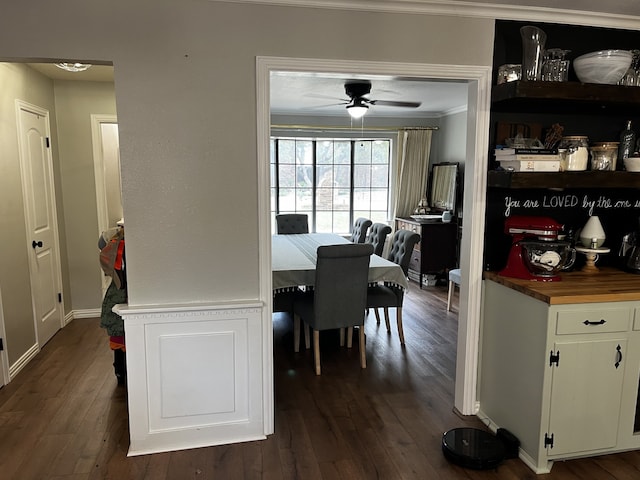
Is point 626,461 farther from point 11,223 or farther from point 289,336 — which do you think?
point 11,223

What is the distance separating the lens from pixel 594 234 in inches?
109

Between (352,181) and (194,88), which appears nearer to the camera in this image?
(194,88)

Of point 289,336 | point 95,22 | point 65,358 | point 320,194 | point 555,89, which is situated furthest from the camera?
point 320,194

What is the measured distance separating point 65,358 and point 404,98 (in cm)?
459

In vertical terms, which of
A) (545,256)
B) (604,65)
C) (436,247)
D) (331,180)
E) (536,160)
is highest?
(604,65)

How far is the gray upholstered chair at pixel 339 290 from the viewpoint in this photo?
3.40m

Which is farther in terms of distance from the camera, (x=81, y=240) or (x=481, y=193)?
(x=81, y=240)

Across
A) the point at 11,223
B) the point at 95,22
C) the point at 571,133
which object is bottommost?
the point at 11,223

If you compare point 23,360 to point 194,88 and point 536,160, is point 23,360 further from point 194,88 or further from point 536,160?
point 536,160

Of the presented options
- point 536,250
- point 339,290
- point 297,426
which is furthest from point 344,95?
point 297,426

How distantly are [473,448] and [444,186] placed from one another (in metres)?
4.85

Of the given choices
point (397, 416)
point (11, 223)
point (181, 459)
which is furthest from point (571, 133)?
point (11, 223)

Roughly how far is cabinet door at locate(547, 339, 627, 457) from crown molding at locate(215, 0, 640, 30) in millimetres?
1789

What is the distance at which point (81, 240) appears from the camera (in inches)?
187
